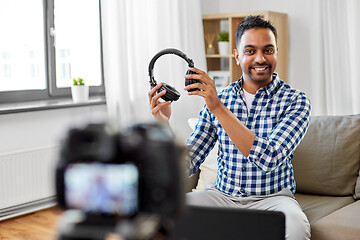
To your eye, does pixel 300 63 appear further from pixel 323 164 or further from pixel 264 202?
pixel 264 202

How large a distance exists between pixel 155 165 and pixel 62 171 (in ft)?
0.23

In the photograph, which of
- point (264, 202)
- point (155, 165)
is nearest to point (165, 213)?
point (155, 165)

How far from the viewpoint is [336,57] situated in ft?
11.7

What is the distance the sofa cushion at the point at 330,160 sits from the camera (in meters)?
2.33

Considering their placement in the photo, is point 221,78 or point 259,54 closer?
point 259,54

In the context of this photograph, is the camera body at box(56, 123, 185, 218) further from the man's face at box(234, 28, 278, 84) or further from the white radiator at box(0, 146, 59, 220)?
the white radiator at box(0, 146, 59, 220)

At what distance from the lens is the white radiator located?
10.1ft

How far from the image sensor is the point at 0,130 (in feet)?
10.2

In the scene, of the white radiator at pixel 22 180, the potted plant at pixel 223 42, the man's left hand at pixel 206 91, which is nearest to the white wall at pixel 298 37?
the potted plant at pixel 223 42

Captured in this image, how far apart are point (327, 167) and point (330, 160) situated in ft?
0.12

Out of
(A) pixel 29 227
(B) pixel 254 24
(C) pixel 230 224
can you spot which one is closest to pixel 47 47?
(A) pixel 29 227

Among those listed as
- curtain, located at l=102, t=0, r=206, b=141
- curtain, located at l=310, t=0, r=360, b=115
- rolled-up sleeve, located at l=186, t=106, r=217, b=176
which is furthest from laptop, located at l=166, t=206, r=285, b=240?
curtain, located at l=310, t=0, r=360, b=115

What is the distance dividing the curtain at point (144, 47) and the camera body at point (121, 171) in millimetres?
3184

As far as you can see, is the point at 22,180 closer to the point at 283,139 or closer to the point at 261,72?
the point at 261,72
